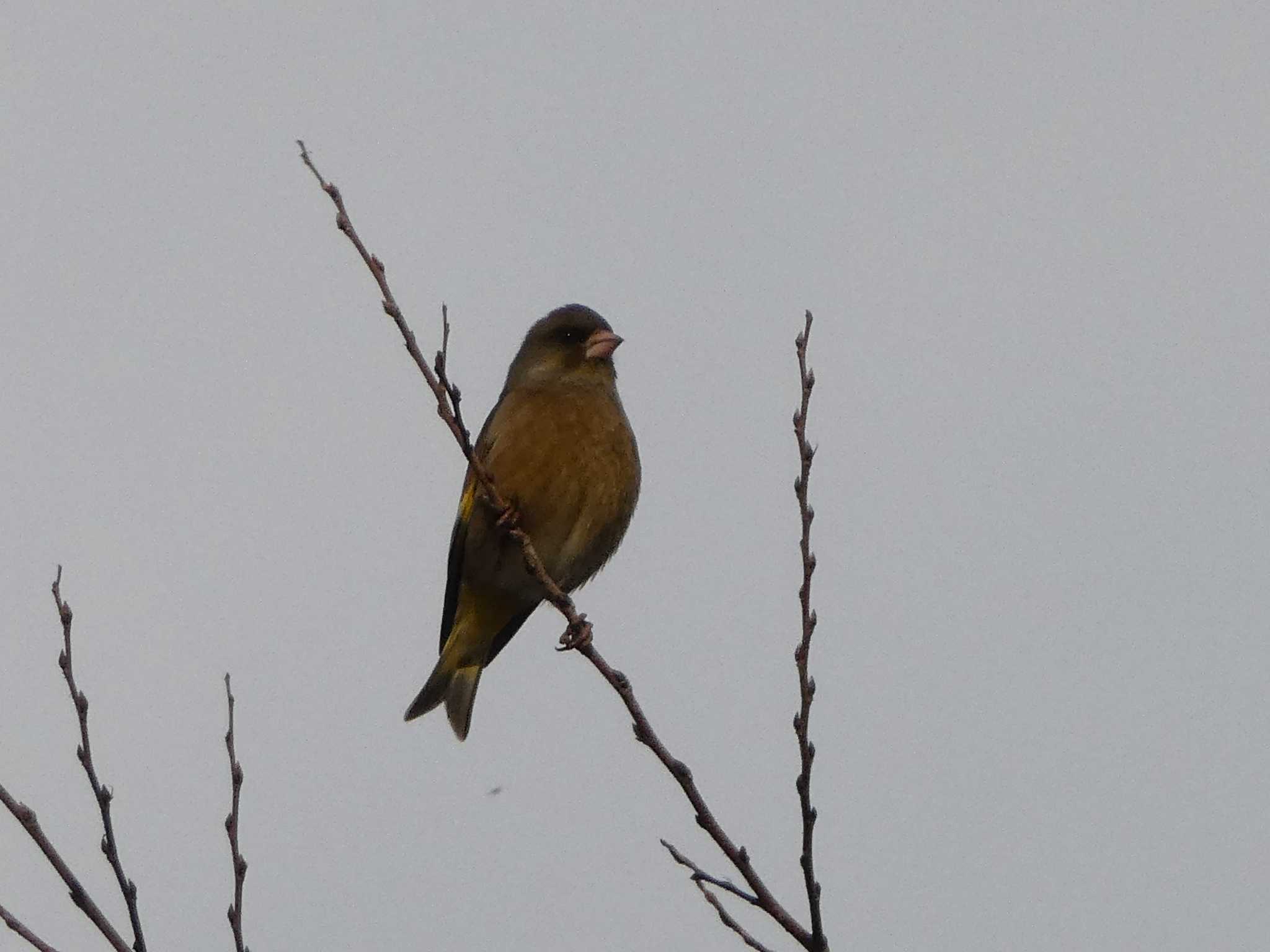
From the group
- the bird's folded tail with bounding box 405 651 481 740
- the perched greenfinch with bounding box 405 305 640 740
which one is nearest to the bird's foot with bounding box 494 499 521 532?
the perched greenfinch with bounding box 405 305 640 740

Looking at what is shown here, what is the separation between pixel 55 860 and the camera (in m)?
3.19

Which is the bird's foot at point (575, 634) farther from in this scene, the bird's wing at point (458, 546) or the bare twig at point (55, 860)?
the bare twig at point (55, 860)

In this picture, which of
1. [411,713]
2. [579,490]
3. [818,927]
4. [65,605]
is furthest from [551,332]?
[818,927]

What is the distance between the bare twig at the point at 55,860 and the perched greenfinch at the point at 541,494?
3083 millimetres

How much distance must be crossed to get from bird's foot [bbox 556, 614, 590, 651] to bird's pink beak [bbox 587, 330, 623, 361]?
1.45m

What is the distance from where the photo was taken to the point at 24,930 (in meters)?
3.16

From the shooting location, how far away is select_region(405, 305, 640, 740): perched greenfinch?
6551 millimetres

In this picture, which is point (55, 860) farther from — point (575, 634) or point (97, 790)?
point (575, 634)

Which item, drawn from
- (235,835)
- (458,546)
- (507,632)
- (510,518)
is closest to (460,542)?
(458,546)

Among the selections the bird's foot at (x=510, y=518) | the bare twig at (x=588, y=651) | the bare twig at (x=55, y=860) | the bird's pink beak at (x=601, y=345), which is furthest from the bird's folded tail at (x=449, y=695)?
the bare twig at (x=55, y=860)

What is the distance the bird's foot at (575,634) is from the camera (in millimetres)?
5518

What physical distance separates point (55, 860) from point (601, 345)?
4.27m

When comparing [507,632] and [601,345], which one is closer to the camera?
[601,345]

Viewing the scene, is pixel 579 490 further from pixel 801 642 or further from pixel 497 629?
pixel 801 642
